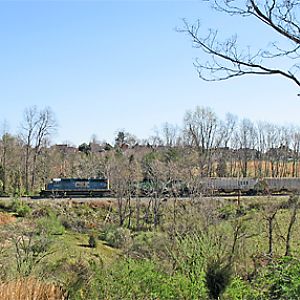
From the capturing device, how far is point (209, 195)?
25.4 meters

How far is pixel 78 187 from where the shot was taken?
32.4 metres

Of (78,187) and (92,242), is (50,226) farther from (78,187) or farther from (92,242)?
(78,187)

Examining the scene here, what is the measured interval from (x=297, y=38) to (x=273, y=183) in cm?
3013

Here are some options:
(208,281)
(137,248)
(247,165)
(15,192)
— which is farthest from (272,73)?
(247,165)

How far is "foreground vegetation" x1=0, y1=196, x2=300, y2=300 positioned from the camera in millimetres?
5215

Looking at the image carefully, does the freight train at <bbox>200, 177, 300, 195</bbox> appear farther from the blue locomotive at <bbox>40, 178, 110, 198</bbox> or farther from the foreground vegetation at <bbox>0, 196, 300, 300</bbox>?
the blue locomotive at <bbox>40, 178, 110, 198</bbox>

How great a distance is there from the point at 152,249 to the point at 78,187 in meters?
18.6

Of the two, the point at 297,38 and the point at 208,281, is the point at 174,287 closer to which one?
the point at 208,281

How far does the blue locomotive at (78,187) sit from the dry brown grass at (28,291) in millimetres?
25702

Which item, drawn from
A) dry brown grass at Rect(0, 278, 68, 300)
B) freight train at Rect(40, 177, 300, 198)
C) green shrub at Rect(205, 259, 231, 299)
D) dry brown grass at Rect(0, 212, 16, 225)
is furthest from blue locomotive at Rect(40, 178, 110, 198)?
dry brown grass at Rect(0, 278, 68, 300)

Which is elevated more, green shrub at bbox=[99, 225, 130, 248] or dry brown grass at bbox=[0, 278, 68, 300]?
dry brown grass at bbox=[0, 278, 68, 300]

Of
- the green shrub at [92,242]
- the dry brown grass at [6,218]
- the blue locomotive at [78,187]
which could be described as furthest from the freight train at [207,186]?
the green shrub at [92,242]

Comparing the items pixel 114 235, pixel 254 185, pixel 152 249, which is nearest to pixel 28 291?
pixel 152 249

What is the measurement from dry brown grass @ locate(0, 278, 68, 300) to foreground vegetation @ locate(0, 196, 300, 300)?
1cm
